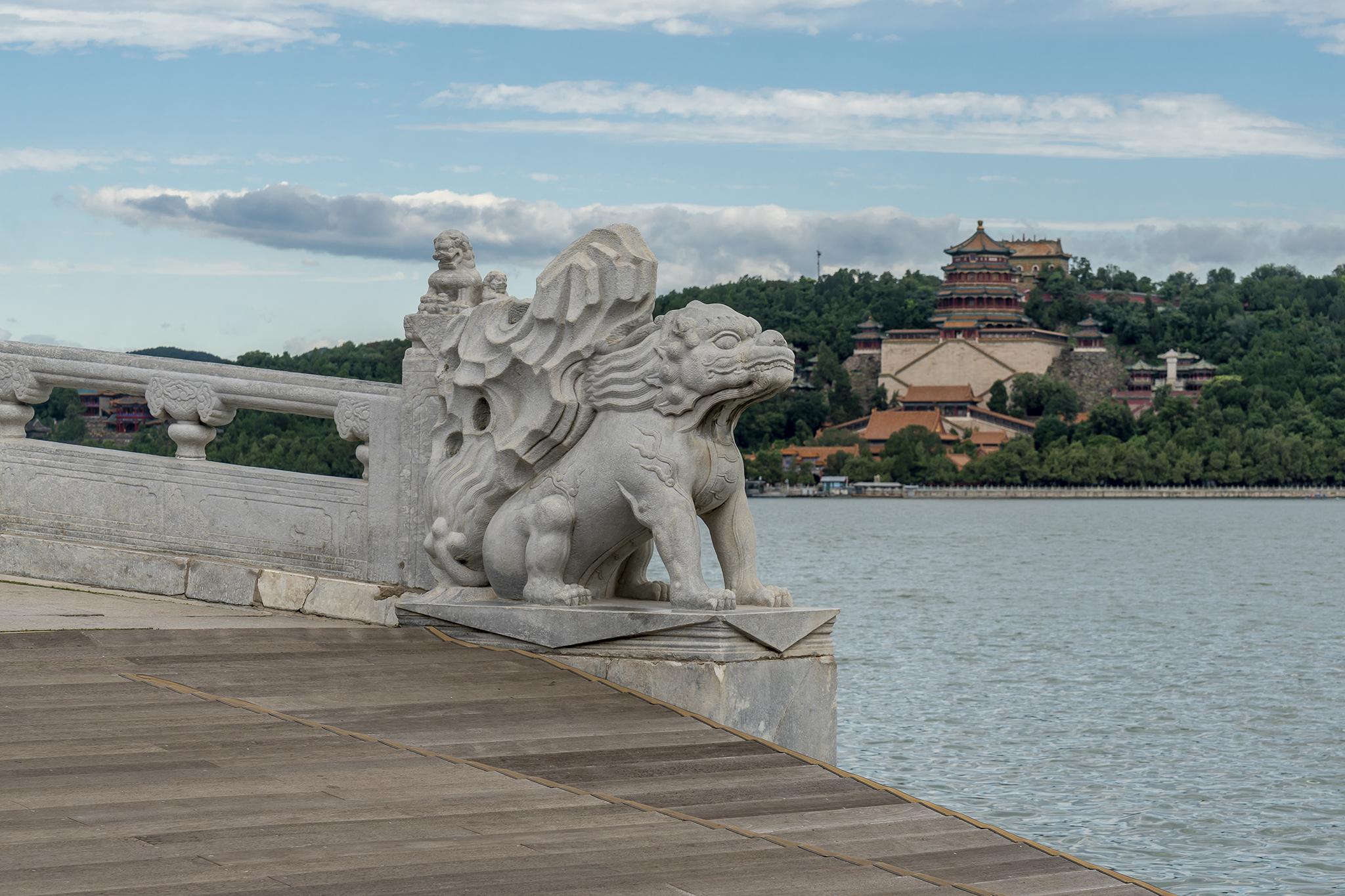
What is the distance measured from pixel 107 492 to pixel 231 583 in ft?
3.62

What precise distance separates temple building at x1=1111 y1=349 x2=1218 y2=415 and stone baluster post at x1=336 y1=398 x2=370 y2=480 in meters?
125

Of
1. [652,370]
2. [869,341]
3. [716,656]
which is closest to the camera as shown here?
[716,656]

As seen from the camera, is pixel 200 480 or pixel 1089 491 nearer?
pixel 200 480

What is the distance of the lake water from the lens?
45.4 feet

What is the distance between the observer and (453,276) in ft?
25.3

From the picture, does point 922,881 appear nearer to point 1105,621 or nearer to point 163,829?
point 163,829

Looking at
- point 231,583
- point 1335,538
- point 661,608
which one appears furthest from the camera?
point 1335,538

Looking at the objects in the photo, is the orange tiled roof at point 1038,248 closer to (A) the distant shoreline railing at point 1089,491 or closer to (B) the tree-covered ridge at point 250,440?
(A) the distant shoreline railing at point 1089,491

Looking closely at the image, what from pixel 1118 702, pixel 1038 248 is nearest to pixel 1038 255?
pixel 1038 248

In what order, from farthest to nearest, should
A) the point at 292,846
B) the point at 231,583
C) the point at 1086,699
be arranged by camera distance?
1. the point at 1086,699
2. the point at 231,583
3. the point at 292,846

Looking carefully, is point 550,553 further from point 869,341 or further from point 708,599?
point 869,341

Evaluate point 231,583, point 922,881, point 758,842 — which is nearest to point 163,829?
point 758,842

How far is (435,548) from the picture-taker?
7.27m

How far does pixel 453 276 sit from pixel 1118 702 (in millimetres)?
16187
